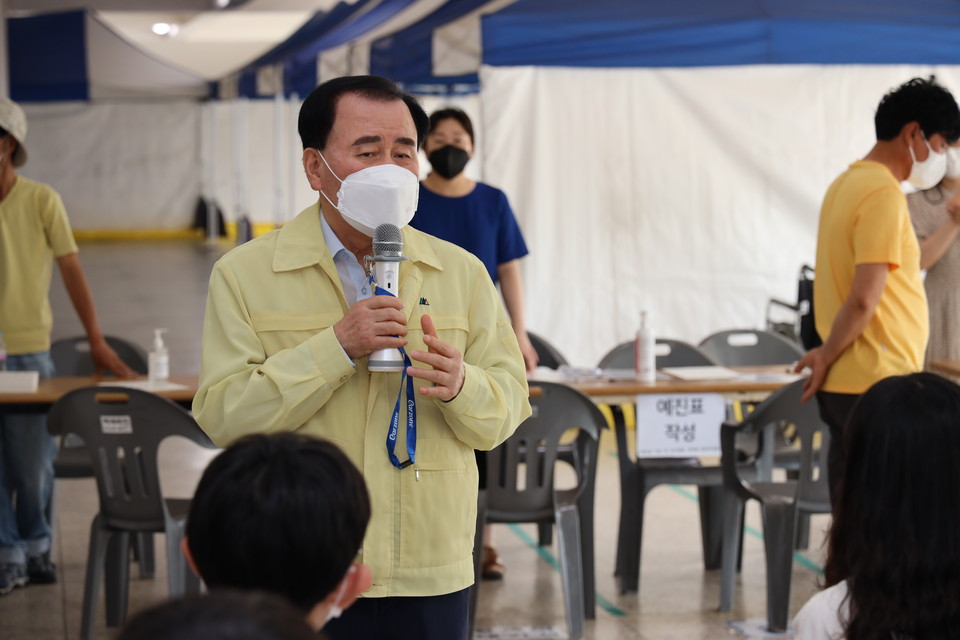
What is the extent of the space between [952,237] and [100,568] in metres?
3.31

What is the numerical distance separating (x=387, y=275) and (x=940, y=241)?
3246 mm

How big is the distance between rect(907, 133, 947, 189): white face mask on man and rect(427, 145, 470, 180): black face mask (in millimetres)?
1562

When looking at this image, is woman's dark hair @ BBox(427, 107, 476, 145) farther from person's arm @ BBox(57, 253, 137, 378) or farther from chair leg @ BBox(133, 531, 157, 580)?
chair leg @ BBox(133, 531, 157, 580)

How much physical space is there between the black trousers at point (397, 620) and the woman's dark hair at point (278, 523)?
63 cm

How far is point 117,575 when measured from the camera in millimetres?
4078

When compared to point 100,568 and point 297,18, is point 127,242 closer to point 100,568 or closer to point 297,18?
point 297,18

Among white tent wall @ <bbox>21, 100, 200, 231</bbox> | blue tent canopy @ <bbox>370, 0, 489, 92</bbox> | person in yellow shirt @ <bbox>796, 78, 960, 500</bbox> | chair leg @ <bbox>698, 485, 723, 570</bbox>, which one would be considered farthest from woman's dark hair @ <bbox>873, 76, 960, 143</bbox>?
white tent wall @ <bbox>21, 100, 200, 231</bbox>

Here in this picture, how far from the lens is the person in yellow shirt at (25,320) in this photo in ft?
14.2

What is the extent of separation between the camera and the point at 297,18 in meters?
23.2

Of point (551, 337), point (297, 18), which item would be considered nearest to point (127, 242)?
point (297, 18)

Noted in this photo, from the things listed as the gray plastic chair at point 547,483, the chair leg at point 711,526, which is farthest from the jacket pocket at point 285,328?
the chair leg at point 711,526

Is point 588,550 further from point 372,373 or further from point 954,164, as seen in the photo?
point 372,373

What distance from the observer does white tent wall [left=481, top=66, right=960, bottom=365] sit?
6.69 metres

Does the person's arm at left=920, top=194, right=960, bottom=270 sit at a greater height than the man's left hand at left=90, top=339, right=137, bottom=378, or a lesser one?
greater
